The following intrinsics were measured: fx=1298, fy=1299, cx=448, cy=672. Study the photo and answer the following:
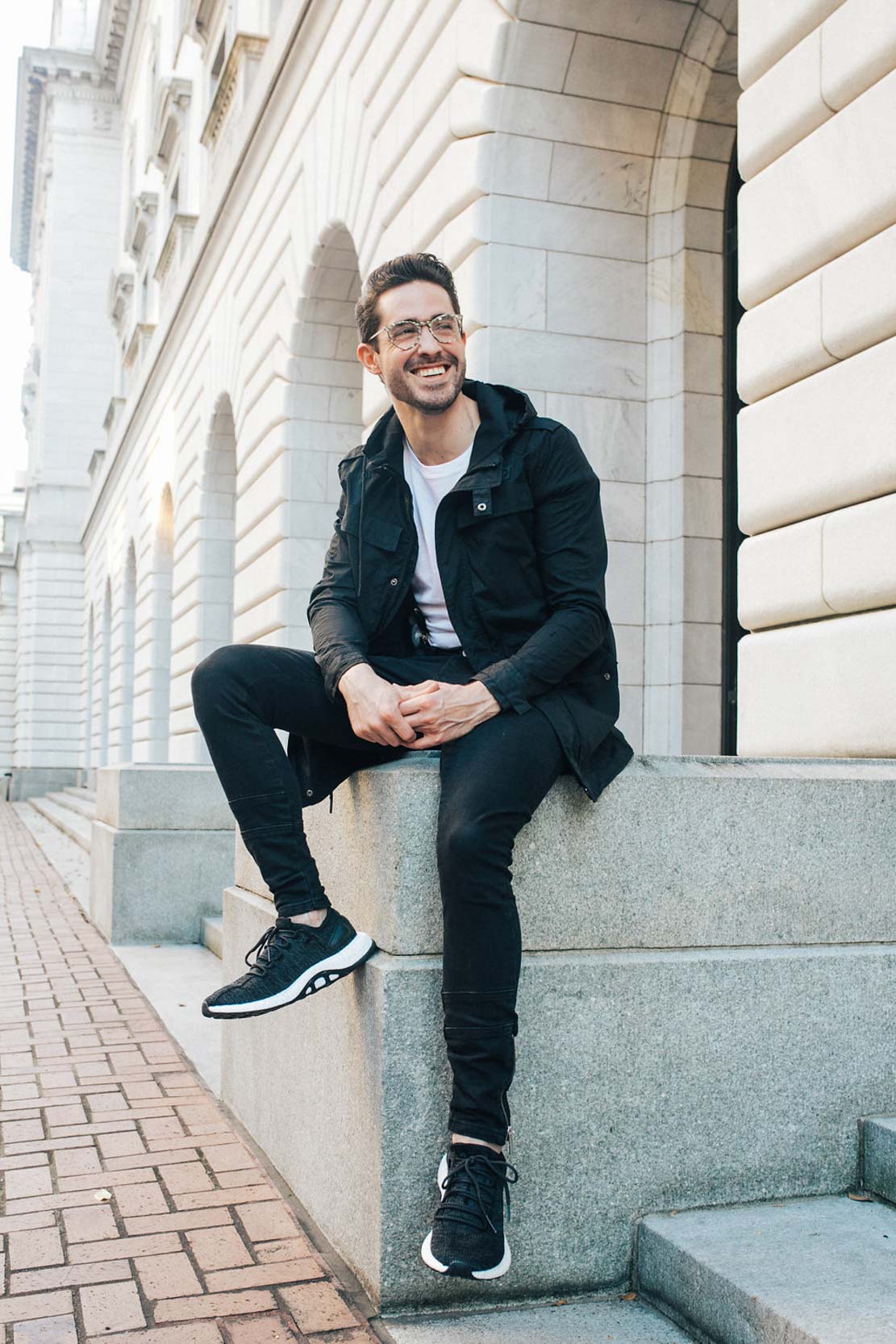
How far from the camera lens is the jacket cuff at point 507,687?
3133 mm

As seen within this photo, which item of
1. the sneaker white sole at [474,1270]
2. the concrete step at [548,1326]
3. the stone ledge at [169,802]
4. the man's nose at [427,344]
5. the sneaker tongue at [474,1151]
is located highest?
the man's nose at [427,344]

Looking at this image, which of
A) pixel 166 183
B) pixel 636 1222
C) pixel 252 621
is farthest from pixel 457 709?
pixel 166 183

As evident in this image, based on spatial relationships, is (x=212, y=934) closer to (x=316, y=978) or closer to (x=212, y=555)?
(x=316, y=978)

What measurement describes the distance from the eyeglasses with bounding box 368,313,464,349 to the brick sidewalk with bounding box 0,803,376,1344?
7.88ft

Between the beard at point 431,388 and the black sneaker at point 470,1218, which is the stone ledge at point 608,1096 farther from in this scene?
the beard at point 431,388

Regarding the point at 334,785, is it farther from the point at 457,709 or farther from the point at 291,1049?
the point at 291,1049

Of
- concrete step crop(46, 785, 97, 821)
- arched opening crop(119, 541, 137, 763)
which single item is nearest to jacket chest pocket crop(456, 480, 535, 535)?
concrete step crop(46, 785, 97, 821)

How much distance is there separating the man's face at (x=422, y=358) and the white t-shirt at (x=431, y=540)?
165 millimetres

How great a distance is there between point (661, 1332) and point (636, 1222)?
31cm

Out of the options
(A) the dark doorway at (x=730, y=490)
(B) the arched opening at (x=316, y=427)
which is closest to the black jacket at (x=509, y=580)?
(A) the dark doorway at (x=730, y=490)

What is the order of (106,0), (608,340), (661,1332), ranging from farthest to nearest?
1. (106,0)
2. (608,340)
3. (661,1332)

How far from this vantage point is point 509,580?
339 cm

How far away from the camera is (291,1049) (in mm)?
3873

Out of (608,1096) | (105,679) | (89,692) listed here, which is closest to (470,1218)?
(608,1096)
